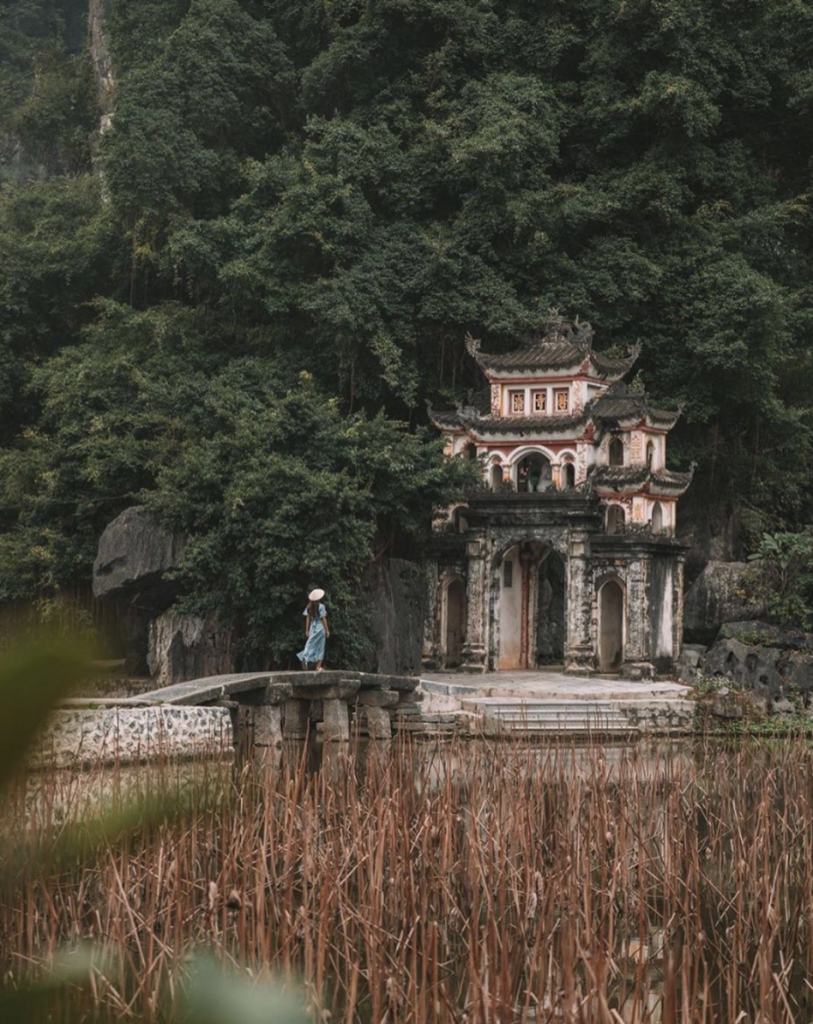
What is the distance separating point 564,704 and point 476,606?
3600 millimetres

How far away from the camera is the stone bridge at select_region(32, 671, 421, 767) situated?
323 inches

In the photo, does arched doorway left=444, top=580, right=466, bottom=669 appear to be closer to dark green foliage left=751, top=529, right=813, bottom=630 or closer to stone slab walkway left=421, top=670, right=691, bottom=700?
stone slab walkway left=421, top=670, right=691, bottom=700

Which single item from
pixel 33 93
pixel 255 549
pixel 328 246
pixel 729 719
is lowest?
pixel 729 719

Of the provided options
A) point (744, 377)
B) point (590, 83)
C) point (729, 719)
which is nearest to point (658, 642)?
point (729, 719)

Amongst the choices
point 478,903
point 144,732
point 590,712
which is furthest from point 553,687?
point 478,903

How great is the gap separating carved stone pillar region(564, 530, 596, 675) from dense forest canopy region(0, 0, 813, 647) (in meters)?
1.84

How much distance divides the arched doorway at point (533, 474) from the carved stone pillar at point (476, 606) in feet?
4.29

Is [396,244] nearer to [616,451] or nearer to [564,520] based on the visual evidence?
[616,451]

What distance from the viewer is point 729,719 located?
49.6 feet

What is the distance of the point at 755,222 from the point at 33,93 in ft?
48.8

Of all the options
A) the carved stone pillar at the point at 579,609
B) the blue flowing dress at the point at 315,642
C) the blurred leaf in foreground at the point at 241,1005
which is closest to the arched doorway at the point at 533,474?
the carved stone pillar at the point at 579,609

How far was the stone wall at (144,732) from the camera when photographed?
7.10 metres

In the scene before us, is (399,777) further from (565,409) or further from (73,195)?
(73,195)

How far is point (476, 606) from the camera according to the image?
18109 millimetres
